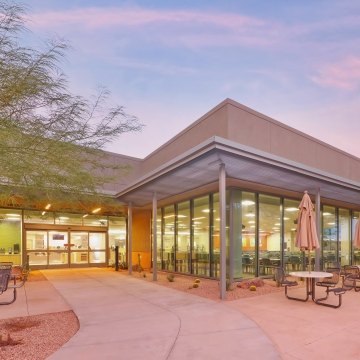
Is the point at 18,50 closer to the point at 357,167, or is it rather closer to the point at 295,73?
the point at 295,73

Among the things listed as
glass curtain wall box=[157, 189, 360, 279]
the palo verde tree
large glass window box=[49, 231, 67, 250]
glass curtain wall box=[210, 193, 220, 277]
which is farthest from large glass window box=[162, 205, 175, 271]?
the palo verde tree

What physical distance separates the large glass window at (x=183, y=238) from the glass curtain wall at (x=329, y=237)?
7066 mm

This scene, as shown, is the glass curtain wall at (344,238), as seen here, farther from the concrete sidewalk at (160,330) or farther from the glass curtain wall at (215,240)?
the concrete sidewalk at (160,330)

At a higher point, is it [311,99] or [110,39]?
[311,99]

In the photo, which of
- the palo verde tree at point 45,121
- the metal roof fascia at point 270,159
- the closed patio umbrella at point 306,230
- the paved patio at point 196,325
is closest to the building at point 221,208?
the metal roof fascia at point 270,159

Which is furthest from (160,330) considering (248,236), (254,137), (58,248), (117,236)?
(117,236)

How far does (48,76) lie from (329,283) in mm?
8792

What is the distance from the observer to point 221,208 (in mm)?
9703

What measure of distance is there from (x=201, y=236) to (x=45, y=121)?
10976mm

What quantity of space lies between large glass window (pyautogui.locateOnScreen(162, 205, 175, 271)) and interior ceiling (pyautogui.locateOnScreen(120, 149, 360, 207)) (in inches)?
98.3

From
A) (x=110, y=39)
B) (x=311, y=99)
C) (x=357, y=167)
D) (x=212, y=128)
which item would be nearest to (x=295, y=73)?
(x=311, y=99)

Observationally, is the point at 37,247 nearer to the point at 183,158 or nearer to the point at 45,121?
the point at 183,158

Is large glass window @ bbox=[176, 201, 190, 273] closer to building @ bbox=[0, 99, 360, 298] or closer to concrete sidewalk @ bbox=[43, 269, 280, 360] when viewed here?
building @ bbox=[0, 99, 360, 298]

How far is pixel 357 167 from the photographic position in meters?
20.6
